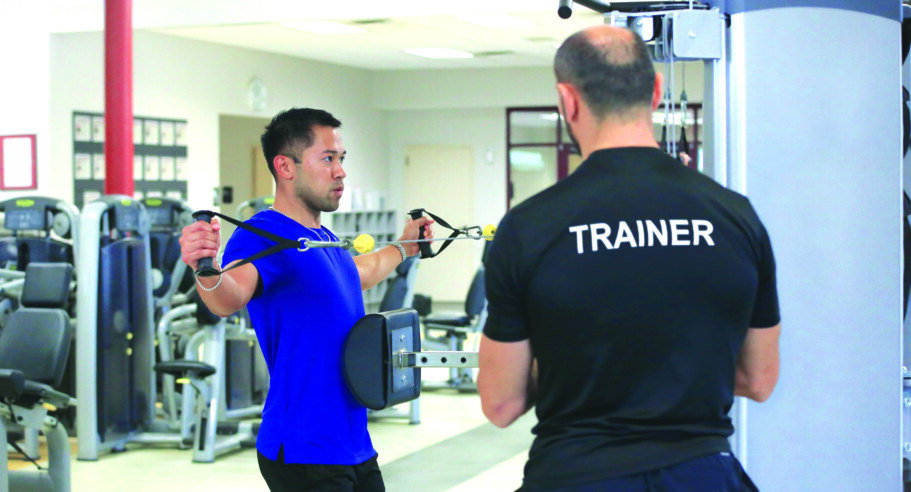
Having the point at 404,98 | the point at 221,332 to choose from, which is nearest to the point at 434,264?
the point at 404,98

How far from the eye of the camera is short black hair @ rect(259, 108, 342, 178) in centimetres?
231

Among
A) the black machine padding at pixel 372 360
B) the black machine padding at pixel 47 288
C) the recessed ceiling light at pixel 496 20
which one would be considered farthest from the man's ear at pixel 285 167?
the recessed ceiling light at pixel 496 20

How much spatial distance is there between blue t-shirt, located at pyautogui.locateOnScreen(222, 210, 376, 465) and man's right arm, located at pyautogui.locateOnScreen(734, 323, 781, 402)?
0.92 m

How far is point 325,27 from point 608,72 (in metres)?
8.50

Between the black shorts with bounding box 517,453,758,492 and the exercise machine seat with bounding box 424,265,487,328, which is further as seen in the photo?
the exercise machine seat with bounding box 424,265,487,328

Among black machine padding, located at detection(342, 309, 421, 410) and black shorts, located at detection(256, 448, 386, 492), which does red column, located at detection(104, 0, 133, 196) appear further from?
black machine padding, located at detection(342, 309, 421, 410)

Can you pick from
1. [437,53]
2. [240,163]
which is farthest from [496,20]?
[240,163]

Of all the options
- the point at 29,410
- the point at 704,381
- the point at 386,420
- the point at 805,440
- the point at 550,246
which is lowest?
the point at 386,420

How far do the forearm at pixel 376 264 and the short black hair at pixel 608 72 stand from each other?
124 centimetres

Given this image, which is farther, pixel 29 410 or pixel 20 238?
pixel 20 238

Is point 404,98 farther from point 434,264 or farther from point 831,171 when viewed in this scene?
point 831,171

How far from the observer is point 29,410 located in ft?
13.4

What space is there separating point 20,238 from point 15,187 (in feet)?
8.06

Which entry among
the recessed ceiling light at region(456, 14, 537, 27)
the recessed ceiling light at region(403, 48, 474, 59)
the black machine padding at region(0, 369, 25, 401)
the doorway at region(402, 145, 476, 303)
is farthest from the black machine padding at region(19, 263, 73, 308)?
the doorway at region(402, 145, 476, 303)
